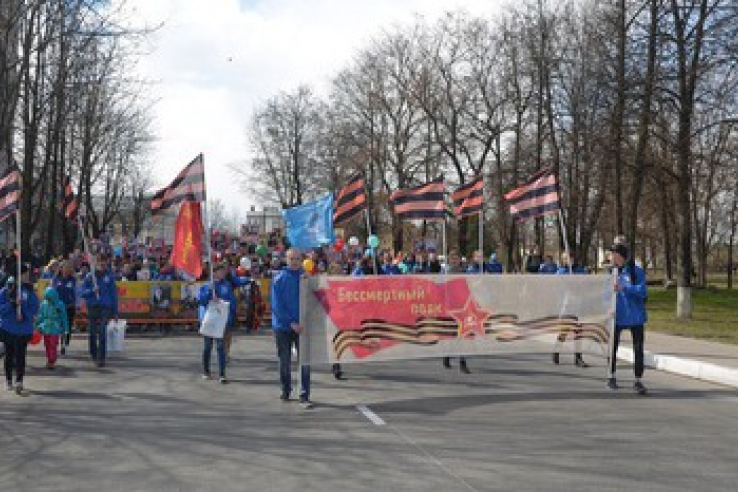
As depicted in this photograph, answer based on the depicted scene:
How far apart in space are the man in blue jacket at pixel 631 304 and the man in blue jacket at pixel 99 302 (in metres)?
8.53

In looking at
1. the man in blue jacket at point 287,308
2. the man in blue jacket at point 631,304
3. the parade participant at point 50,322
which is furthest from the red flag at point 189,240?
the man in blue jacket at point 631,304

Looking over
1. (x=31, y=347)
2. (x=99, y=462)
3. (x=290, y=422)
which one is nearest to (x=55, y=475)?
(x=99, y=462)

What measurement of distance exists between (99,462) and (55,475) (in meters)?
0.49

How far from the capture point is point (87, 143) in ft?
116

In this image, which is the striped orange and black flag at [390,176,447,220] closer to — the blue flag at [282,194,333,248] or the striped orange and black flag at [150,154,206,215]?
the blue flag at [282,194,333,248]

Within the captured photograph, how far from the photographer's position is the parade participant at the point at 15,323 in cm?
1132

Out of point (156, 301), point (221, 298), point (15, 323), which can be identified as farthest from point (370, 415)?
point (156, 301)

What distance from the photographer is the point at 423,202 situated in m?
15.5

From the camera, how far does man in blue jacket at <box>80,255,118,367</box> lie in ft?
46.2

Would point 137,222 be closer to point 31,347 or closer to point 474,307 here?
point 31,347

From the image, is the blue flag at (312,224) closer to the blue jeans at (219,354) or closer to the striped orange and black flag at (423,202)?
the striped orange and black flag at (423,202)

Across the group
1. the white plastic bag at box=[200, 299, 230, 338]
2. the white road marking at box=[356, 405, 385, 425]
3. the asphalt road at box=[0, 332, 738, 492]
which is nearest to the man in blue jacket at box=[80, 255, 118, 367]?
the asphalt road at box=[0, 332, 738, 492]

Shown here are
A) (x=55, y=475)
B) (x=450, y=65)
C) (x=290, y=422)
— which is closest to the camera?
(x=55, y=475)

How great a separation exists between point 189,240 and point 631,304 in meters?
6.87
